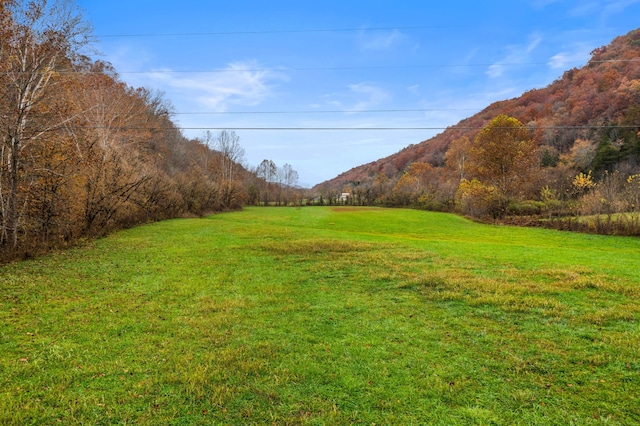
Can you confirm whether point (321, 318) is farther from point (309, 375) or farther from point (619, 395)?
point (619, 395)

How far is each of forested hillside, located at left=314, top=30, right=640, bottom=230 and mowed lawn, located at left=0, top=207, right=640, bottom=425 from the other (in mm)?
18968

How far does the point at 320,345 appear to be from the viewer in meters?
4.69

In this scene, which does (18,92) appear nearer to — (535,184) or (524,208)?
(524,208)

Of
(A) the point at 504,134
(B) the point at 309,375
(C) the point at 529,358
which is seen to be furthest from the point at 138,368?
(A) the point at 504,134

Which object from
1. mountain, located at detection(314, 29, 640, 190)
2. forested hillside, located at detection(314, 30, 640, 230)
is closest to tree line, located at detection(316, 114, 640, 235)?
forested hillside, located at detection(314, 30, 640, 230)

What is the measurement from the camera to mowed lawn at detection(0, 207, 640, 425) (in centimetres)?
324

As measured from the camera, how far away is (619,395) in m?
3.40

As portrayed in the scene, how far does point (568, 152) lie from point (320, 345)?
63.0 m

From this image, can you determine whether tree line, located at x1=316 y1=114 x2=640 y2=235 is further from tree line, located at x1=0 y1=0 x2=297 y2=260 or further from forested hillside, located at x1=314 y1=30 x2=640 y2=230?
tree line, located at x1=0 y1=0 x2=297 y2=260

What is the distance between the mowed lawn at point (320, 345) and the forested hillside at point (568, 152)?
19.0m

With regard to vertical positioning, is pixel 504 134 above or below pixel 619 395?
above

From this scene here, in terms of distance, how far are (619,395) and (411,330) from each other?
247cm

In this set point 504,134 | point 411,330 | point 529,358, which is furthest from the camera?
point 504,134

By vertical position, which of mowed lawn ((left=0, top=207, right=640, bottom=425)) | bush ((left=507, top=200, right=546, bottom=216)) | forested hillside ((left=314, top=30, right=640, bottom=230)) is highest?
forested hillside ((left=314, top=30, right=640, bottom=230))
